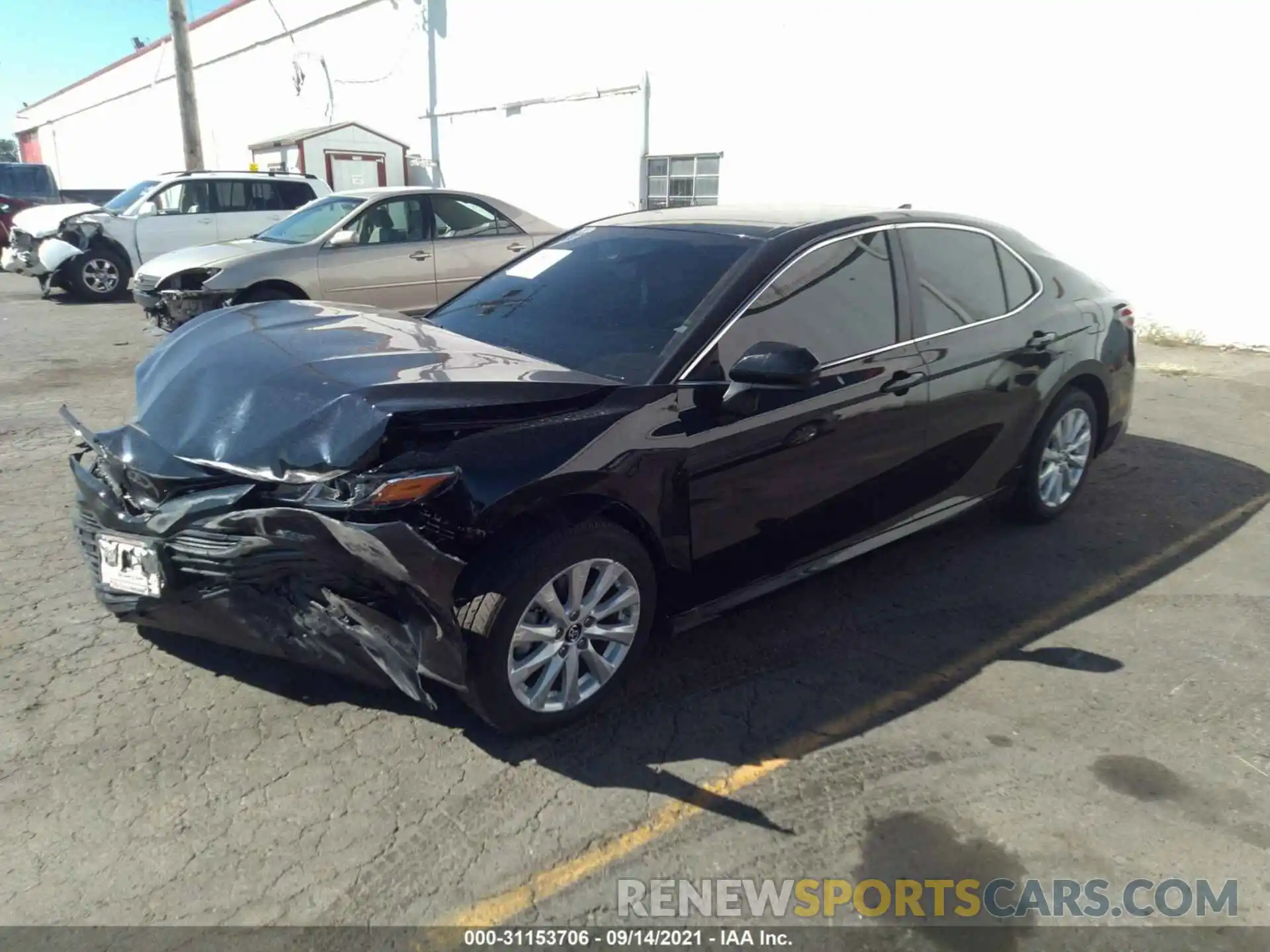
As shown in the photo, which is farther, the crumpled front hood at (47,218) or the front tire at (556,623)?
the crumpled front hood at (47,218)

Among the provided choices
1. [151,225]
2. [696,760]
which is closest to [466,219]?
[151,225]

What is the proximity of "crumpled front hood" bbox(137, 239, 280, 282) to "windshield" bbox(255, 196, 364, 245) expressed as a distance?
0.61 ft

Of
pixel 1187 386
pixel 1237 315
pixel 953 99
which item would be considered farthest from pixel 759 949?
pixel 953 99

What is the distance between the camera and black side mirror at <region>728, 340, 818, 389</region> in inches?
122

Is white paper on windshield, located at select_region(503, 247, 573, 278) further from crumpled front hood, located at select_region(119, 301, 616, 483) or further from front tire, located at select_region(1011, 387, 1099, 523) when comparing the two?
front tire, located at select_region(1011, 387, 1099, 523)

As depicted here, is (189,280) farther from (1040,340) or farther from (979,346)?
(1040,340)

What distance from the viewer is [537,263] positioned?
424cm

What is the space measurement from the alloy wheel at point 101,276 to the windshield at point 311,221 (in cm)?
527

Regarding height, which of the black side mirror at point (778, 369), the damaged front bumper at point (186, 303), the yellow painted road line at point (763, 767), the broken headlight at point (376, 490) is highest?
the black side mirror at point (778, 369)

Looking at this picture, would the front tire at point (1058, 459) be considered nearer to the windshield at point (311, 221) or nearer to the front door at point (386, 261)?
the front door at point (386, 261)

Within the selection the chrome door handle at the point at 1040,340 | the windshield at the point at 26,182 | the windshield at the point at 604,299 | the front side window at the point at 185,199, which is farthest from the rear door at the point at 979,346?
the windshield at the point at 26,182

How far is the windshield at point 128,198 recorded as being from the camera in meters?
13.1

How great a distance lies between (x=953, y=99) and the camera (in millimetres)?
10773

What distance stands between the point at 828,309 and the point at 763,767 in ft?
5.83
